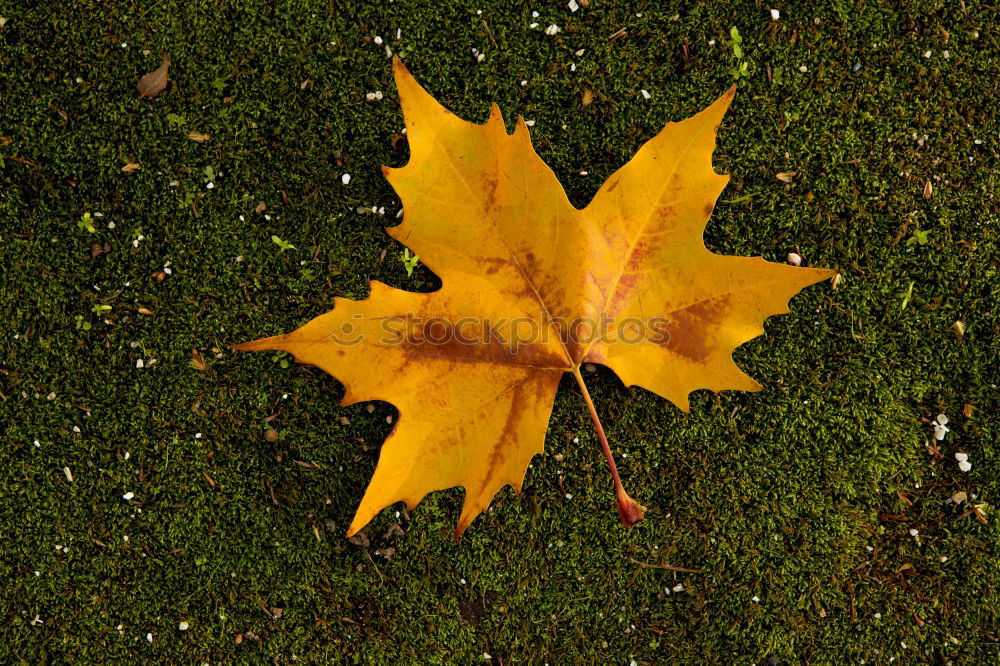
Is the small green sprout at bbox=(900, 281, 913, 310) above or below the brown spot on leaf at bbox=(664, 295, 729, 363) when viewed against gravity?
above

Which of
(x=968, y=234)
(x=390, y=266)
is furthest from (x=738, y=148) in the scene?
(x=390, y=266)

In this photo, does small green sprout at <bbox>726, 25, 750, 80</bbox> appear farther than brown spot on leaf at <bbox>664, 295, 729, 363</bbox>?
Yes

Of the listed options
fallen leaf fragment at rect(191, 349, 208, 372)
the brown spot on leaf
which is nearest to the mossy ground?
fallen leaf fragment at rect(191, 349, 208, 372)

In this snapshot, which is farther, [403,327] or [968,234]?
[968,234]

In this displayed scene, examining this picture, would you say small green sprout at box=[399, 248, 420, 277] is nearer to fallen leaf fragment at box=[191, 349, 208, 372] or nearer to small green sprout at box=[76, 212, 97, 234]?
fallen leaf fragment at box=[191, 349, 208, 372]

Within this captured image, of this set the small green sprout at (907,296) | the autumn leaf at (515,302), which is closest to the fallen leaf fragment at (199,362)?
the autumn leaf at (515,302)

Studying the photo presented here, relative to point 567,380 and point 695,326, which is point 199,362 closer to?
point 567,380

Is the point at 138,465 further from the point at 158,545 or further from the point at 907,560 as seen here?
the point at 907,560

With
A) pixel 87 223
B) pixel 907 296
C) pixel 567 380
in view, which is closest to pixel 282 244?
pixel 87 223
